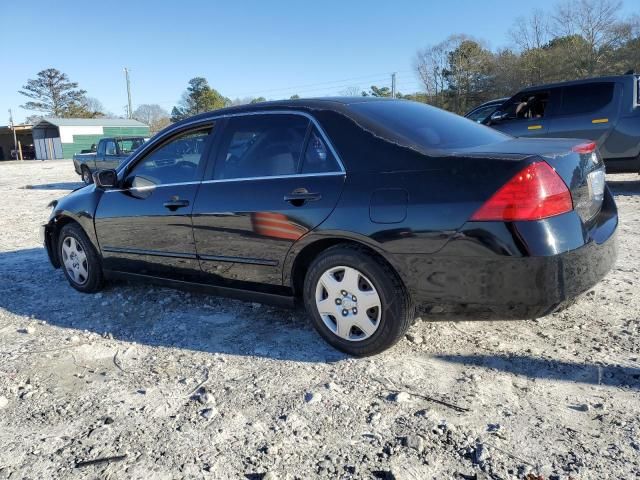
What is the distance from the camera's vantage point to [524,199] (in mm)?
2627

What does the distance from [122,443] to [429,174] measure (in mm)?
2048

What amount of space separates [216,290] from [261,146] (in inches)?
43.5

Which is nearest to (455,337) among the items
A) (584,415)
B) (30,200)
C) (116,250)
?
(584,415)

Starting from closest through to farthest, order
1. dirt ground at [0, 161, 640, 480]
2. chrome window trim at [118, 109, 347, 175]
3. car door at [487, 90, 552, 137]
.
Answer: dirt ground at [0, 161, 640, 480] → chrome window trim at [118, 109, 347, 175] → car door at [487, 90, 552, 137]

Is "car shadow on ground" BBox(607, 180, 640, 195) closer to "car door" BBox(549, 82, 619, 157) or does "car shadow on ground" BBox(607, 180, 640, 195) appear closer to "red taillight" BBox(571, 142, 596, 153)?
"car door" BBox(549, 82, 619, 157)

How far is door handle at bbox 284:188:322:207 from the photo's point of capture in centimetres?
321

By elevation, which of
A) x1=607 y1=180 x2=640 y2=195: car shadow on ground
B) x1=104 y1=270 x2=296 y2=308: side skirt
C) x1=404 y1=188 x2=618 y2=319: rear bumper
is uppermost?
x1=404 y1=188 x2=618 y2=319: rear bumper

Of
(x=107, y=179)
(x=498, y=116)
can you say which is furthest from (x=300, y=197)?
(x=498, y=116)

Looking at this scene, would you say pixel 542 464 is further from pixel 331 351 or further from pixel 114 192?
pixel 114 192

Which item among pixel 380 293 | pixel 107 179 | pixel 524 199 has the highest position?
pixel 107 179

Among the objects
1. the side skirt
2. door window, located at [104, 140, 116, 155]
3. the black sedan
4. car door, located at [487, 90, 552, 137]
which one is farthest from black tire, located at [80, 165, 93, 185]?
the black sedan

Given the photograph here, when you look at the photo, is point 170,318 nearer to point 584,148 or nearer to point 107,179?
point 107,179

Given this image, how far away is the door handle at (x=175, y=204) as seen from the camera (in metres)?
3.93

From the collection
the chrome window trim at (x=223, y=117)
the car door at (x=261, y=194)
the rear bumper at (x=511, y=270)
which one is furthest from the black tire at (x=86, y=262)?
the rear bumper at (x=511, y=270)
